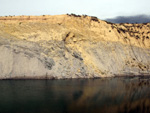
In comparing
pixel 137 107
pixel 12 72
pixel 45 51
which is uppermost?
pixel 45 51

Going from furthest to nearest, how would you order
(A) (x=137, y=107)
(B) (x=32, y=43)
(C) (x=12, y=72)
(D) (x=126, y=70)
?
(D) (x=126, y=70) < (B) (x=32, y=43) < (C) (x=12, y=72) < (A) (x=137, y=107)

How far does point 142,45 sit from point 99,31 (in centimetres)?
2498

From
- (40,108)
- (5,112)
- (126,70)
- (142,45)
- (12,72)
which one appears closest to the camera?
(5,112)

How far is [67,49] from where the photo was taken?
187 ft

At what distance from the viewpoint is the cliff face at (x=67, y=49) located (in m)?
47.9

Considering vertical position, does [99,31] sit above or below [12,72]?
above

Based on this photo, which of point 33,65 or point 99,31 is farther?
point 99,31

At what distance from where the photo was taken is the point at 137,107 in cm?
2325

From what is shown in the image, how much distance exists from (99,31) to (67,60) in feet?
78.2

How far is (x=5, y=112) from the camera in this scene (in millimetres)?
18484

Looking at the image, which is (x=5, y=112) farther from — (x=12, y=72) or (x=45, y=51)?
(x=45, y=51)

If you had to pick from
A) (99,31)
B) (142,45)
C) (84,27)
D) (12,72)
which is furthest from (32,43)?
(142,45)

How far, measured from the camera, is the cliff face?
1887 inches

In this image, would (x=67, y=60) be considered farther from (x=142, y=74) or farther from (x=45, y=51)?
(x=142, y=74)
